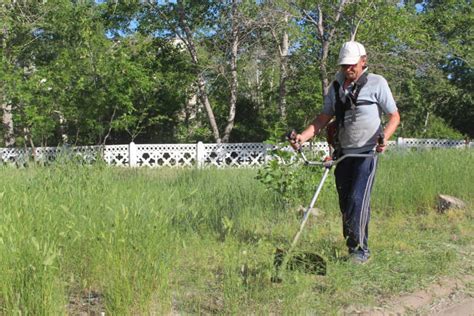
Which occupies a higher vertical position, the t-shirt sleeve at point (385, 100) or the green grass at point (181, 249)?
the t-shirt sleeve at point (385, 100)

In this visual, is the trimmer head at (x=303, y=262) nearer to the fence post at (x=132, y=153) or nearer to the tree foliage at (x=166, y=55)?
the tree foliage at (x=166, y=55)

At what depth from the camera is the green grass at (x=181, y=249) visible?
2.70 metres

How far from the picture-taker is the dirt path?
3181 mm

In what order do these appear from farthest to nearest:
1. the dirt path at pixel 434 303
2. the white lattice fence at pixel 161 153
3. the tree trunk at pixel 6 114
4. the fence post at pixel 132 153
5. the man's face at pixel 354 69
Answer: the white lattice fence at pixel 161 153 < the fence post at pixel 132 153 < the tree trunk at pixel 6 114 < the man's face at pixel 354 69 < the dirt path at pixel 434 303

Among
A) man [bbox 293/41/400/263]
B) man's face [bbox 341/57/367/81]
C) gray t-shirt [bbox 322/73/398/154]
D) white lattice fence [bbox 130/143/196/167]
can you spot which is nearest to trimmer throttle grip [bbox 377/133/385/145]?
man [bbox 293/41/400/263]

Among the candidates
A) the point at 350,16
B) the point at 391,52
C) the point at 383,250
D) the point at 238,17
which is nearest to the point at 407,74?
the point at 391,52

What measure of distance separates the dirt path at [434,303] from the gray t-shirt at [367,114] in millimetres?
1121

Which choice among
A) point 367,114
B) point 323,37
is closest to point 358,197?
point 367,114

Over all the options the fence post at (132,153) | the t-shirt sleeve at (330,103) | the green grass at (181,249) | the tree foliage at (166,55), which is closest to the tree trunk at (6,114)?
the tree foliage at (166,55)

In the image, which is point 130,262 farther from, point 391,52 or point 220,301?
point 391,52

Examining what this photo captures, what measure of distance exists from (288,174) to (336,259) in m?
1.94

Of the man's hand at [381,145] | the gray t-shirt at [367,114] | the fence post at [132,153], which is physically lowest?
the fence post at [132,153]

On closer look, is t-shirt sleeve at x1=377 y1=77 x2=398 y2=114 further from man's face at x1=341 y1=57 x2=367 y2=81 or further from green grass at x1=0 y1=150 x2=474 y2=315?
green grass at x1=0 y1=150 x2=474 y2=315

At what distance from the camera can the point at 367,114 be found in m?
3.68
